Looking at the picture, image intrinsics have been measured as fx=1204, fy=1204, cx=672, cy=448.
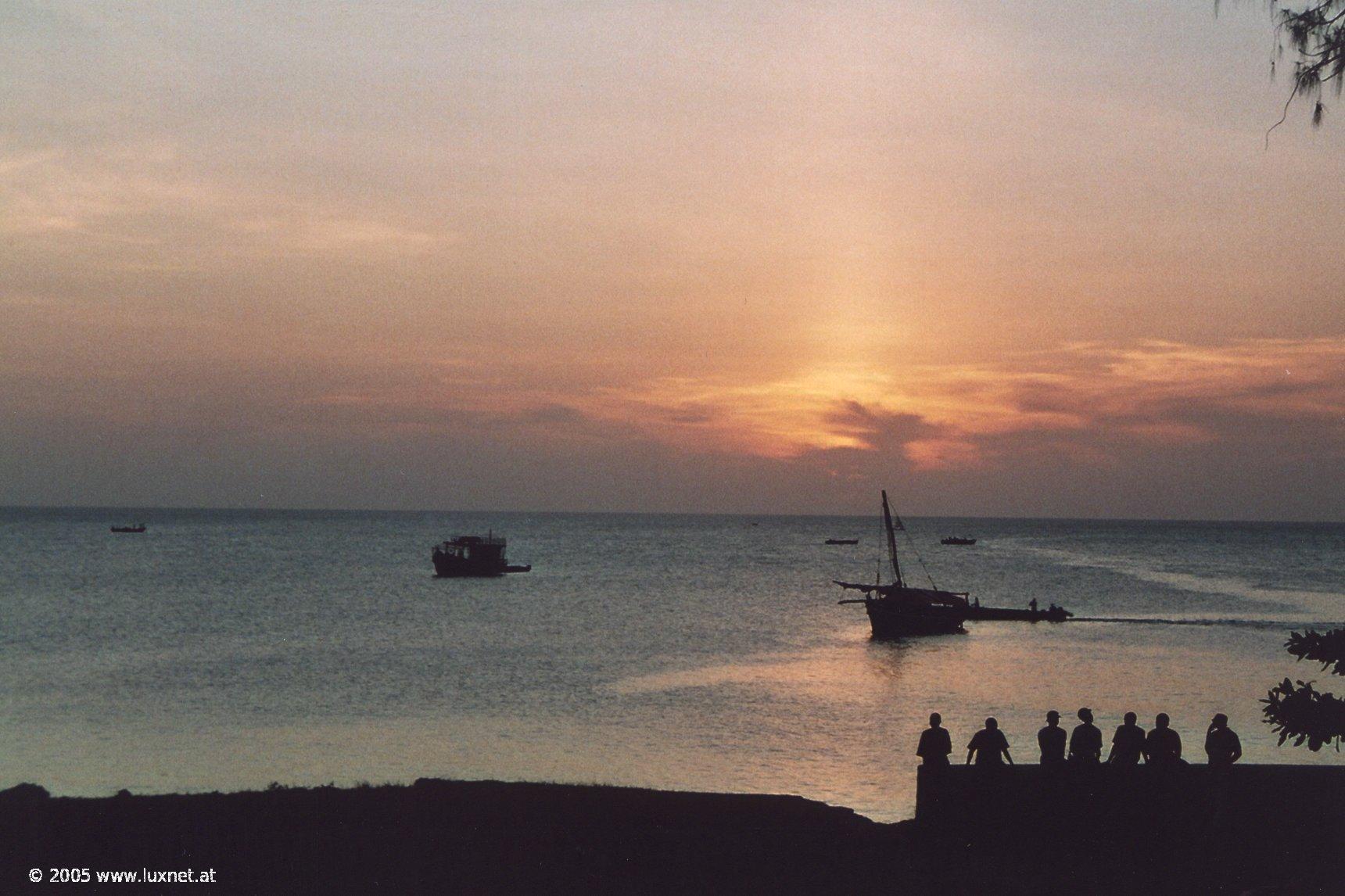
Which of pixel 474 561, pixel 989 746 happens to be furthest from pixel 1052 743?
pixel 474 561

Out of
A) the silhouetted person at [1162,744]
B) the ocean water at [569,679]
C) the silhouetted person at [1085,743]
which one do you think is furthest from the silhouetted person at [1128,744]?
the ocean water at [569,679]

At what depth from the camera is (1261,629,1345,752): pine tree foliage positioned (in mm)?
10000

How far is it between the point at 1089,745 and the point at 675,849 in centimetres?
579

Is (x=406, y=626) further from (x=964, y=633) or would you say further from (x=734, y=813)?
(x=734, y=813)

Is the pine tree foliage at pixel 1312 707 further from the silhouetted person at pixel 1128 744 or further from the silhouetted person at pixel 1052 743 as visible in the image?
the silhouetted person at pixel 1128 744

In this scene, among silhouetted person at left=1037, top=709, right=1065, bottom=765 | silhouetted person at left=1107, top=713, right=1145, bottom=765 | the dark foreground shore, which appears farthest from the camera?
silhouetted person at left=1107, top=713, right=1145, bottom=765

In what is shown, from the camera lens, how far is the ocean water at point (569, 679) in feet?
110

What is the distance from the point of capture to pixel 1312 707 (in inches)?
398

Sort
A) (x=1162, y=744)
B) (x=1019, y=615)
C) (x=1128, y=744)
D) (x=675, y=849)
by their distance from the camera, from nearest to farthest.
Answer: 1. (x=675, y=849)
2. (x=1162, y=744)
3. (x=1128, y=744)
4. (x=1019, y=615)

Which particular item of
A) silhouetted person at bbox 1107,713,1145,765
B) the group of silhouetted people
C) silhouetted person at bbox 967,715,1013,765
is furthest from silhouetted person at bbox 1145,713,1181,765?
silhouetted person at bbox 967,715,1013,765

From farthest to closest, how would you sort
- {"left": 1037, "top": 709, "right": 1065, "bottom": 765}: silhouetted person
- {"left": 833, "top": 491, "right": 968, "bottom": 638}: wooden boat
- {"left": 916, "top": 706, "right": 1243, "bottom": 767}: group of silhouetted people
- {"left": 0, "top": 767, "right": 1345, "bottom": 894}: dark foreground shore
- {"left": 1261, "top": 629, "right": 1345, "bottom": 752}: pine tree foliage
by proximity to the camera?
{"left": 833, "top": 491, "right": 968, "bottom": 638}: wooden boat → {"left": 1037, "top": 709, "right": 1065, "bottom": 765}: silhouetted person → {"left": 916, "top": 706, "right": 1243, "bottom": 767}: group of silhouetted people → {"left": 0, "top": 767, "right": 1345, "bottom": 894}: dark foreground shore → {"left": 1261, "top": 629, "right": 1345, "bottom": 752}: pine tree foliage

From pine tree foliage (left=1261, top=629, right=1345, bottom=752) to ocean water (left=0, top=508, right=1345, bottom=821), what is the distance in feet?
56.6

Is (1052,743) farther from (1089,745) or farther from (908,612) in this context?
(908,612)

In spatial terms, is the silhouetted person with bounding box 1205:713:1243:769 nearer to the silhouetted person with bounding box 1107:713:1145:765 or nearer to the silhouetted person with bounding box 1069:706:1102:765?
the silhouetted person with bounding box 1107:713:1145:765
